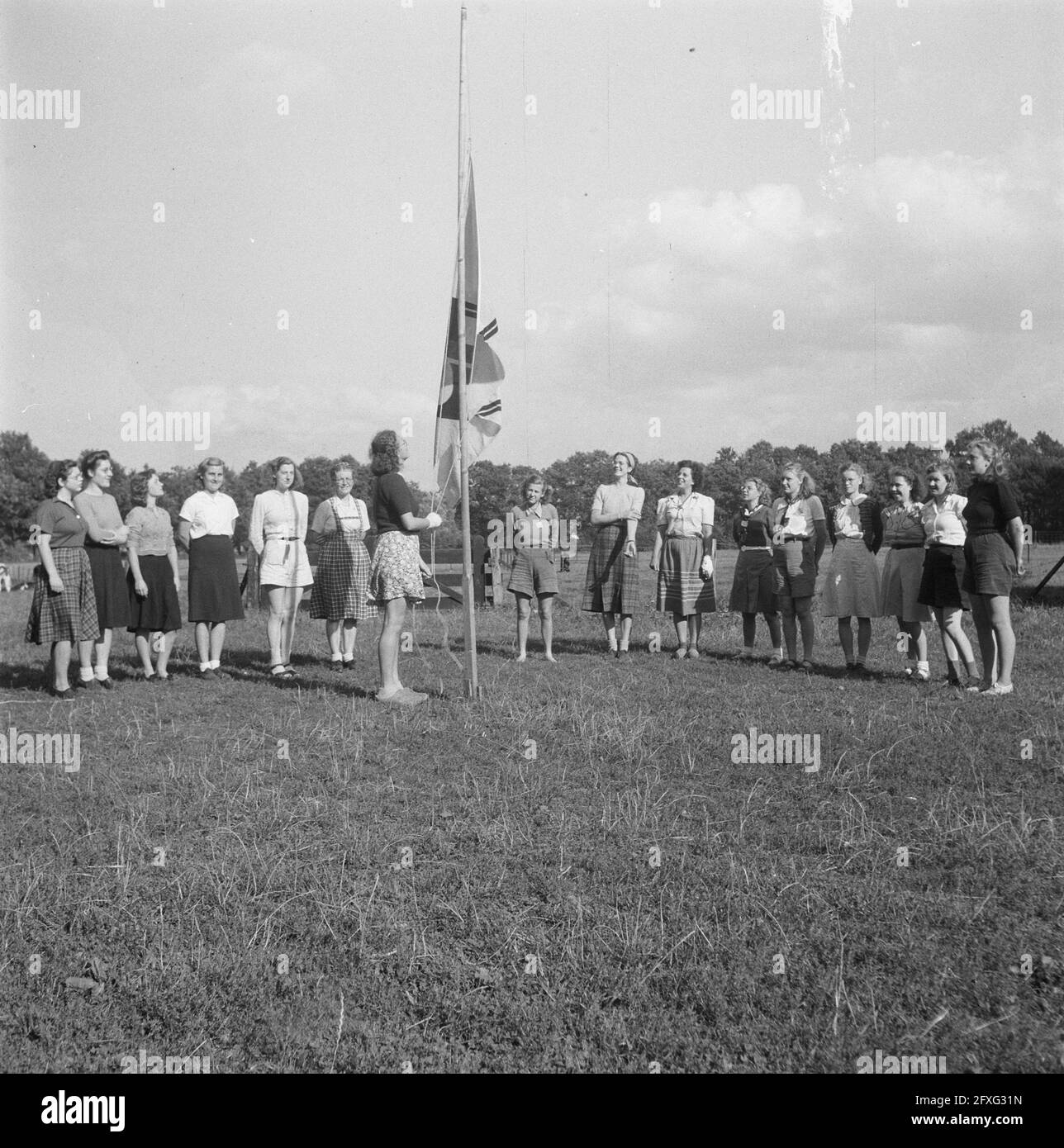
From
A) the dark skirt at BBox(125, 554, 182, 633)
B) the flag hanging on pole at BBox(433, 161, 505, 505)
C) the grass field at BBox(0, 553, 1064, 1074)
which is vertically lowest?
the grass field at BBox(0, 553, 1064, 1074)

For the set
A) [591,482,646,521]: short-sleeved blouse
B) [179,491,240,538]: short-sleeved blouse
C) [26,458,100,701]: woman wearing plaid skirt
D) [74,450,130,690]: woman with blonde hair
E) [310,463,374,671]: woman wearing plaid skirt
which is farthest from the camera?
[591,482,646,521]: short-sleeved blouse

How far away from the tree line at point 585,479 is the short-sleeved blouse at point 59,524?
97.9 ft

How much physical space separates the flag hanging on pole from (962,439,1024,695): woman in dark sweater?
4.19 metres

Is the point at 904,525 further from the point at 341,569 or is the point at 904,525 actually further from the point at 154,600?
the point at 154,600

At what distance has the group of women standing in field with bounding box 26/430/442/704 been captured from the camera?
866 cm

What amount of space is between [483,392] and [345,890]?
591 cm

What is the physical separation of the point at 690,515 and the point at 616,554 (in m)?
0.94

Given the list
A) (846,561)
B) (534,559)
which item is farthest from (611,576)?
(846,561)

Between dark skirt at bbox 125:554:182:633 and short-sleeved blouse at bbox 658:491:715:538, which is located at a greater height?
short-sleeved blouse at bbox 658:491:715:538

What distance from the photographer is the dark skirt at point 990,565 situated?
8828 mm

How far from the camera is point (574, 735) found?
289 inches

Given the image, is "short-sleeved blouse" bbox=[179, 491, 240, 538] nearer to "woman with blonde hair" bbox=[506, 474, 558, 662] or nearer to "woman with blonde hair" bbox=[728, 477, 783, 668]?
"woman with blonde hair" bbox=[506, 474, 558, 662]

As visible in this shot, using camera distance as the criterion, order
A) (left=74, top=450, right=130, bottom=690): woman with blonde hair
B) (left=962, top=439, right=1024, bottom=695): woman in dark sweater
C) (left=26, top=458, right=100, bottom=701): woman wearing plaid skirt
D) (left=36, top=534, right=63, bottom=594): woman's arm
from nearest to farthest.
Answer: (left=962, top=439, right=1024, bottom=695): woman in dark sweater, (left=36, top=534, right=63, bottom=594): woman's arm, (left=26, top=458, right=100, bottom=701): woman wearing plaid skirt, (left=74, top=450, right=130, bottom=690): woman with blonde hair

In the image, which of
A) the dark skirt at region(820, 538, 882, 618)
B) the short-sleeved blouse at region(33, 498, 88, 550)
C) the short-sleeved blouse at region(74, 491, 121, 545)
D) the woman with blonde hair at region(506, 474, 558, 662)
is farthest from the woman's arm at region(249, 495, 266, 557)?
the dark skirt at region(820, 538, 882, 618)
